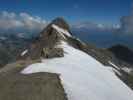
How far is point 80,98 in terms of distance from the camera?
91.0ft

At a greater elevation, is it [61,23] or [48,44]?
[61,23]

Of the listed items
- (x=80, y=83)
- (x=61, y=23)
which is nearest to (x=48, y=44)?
(x=80, y=83)

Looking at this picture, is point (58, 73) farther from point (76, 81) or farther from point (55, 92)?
A: point (55, 92)

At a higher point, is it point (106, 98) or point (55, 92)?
point (55, 92)

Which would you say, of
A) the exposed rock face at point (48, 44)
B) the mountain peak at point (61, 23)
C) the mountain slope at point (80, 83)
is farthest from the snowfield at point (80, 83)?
the mountain peak at point (61, 23)

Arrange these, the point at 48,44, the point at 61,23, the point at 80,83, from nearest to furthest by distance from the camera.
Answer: the point at 80,83, the point at 48,44, the point at 61,23

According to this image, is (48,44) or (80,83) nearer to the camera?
(80,83)

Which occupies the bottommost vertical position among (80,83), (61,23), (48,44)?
(80,83)

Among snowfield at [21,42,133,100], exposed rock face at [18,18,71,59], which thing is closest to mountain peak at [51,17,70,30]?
exposed rock face at [18,18,71,59]

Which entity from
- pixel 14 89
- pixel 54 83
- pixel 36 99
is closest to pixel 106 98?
pixel 54 83

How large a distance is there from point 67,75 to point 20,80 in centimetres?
751

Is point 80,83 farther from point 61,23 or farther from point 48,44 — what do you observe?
point 61,23

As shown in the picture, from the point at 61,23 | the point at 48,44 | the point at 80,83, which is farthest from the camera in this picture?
the point at 61,23

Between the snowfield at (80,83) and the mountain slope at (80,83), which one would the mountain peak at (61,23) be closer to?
the mountain slope at (80,83)
